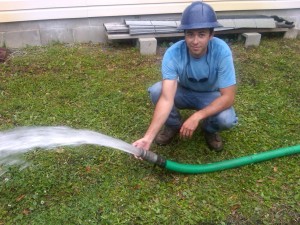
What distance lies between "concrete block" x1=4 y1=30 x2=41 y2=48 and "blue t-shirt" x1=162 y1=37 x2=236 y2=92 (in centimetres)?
334

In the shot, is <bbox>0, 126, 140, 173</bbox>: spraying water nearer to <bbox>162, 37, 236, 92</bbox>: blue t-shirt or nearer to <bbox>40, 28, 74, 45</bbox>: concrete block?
<bbox>162, 37, 236, 92</bbox>: blue t-shirt

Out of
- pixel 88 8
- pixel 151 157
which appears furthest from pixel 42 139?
pixel 88 8

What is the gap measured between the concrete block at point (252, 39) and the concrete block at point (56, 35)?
297 centimetres

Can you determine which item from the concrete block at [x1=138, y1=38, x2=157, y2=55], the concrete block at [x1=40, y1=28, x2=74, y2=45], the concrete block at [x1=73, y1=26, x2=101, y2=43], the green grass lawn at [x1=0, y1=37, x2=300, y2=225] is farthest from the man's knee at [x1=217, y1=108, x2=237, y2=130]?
the concrete block at [x1=40, y1=28, x2=74, y2=45]

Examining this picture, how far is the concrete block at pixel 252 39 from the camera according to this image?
5.96m

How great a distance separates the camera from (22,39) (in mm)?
5676

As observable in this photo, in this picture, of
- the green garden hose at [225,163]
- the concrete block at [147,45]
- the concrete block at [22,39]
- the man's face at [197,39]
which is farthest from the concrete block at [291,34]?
the concrete block at [22,39]

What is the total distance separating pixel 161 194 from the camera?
9.92 ft

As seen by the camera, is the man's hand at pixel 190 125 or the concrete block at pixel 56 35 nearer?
the man's hand at pixel 190 125

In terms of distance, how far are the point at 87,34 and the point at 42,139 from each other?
2.87 m

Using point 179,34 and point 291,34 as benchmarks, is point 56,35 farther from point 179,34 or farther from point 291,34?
point 291,34

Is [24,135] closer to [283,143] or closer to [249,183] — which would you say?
[249,183]

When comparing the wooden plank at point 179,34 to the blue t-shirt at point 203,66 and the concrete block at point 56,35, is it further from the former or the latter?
the blue t-shirt at point 203,66

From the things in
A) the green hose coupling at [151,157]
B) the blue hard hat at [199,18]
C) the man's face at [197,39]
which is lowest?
the green hose coupling at [151,157]
